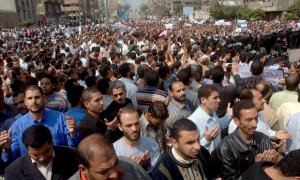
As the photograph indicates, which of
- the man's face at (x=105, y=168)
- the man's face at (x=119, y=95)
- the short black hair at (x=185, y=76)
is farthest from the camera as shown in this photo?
the short black hair at (x=185, y=76)

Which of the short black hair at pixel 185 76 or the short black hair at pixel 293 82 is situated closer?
the short black hair at pixel 293 82

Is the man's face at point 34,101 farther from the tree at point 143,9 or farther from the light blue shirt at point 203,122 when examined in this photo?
the tree at point 143,9

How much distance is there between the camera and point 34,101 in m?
3.80

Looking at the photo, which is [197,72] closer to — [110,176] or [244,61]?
[244,61]

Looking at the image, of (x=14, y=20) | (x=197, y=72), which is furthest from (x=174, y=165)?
(x=14, y=20)

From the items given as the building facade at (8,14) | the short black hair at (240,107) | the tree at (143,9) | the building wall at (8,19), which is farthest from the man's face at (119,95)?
the tree at (143,9)

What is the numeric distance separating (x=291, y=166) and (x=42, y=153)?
183cm

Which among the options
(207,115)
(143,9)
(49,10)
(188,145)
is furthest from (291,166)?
(143,9)

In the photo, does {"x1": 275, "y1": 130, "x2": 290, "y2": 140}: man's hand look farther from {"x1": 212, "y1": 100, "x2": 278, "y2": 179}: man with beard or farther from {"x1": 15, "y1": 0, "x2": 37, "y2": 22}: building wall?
{"x1": 15, "y1": 0, "x2": 37, "y2": 22}: building wall

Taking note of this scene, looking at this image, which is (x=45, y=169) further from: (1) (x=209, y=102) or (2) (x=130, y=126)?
(1) (x=209, y=102)

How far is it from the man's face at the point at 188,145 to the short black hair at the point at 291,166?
74 centimetres

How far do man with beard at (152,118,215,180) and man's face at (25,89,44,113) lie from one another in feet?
5.01

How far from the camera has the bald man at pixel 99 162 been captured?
223cm

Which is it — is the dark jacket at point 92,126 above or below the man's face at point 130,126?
below
